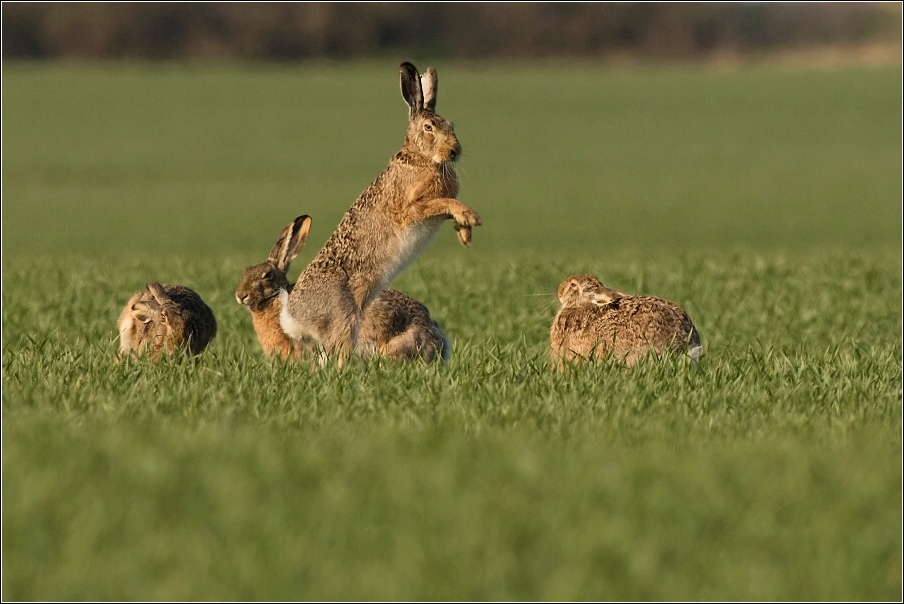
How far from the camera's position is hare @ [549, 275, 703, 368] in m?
9.48

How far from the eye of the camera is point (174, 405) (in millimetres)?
7859

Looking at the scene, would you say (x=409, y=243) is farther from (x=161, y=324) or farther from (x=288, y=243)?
(x=161, y=324)

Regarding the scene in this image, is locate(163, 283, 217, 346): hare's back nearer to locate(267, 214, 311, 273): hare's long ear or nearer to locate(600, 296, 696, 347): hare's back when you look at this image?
locate(267, 214, 311, 273): hare's long ear

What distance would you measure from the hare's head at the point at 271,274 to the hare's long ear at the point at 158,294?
1.73ft

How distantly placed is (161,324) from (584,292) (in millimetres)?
3127

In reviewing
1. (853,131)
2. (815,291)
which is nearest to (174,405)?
(815,291)

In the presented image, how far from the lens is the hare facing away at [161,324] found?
10094 mm

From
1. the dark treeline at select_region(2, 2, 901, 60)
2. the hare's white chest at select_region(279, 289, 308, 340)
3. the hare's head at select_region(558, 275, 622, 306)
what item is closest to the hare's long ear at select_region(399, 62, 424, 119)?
the hare's white chest at select_region(279, 289, 308, 340)

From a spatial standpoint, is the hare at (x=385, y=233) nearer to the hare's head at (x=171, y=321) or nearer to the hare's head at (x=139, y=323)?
the hare's head at (x=171, y=321)

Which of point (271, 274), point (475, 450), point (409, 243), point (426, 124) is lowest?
point (475, 450)

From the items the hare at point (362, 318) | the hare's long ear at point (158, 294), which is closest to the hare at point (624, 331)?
the hare at point (362, 318)

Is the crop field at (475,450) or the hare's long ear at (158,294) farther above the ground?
the hare's long ear at (158,294)

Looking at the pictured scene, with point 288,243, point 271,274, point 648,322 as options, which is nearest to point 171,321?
point 271,274

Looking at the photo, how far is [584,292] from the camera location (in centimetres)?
1042
